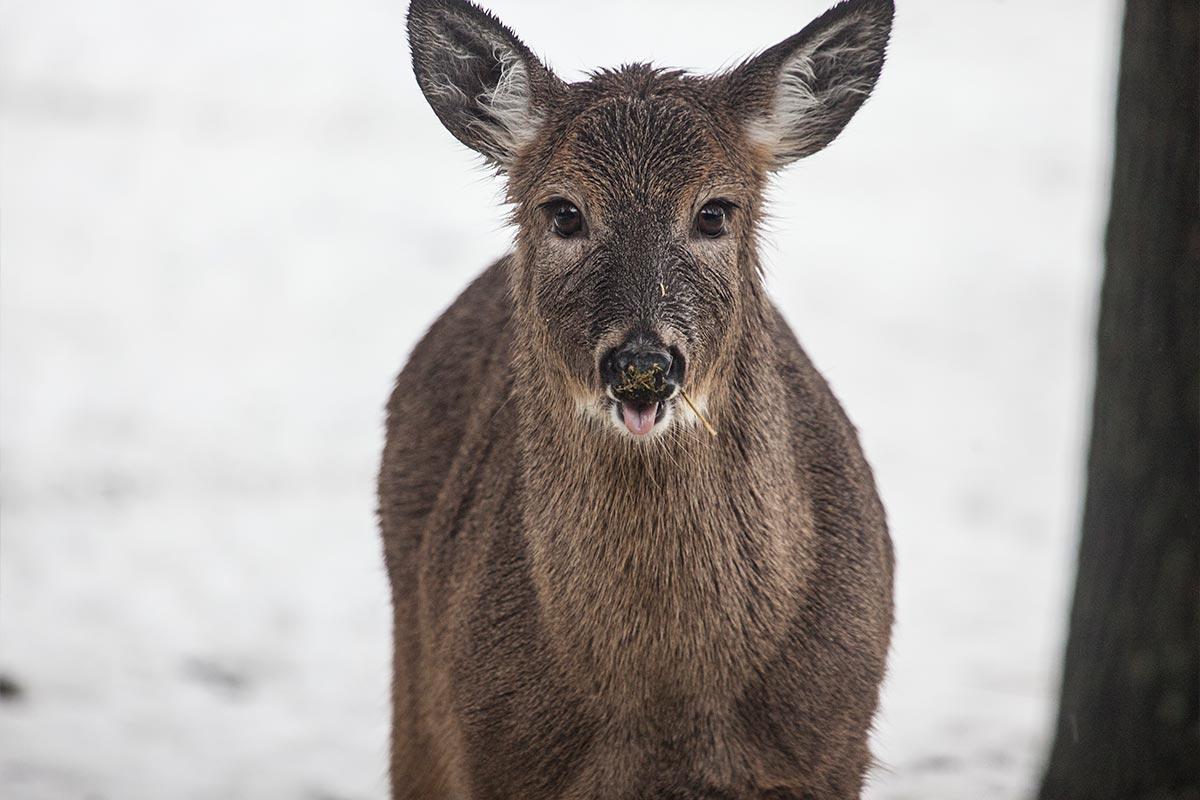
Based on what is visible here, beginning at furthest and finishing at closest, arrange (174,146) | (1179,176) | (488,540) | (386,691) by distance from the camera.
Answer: (174,146), (386,691), (1179,176), (488,540)

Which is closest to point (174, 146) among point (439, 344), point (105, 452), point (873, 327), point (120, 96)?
point (120, 96)

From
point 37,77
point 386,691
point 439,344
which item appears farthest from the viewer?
point 37,77

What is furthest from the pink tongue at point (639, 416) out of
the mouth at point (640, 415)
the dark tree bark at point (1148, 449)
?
the dark tree bark at point (1148, 449)

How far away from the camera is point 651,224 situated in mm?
4418

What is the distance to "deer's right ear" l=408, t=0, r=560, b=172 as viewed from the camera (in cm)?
488

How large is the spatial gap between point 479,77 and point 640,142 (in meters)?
0.76

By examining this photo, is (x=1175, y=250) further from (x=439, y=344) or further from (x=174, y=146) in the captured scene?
(x=174, y=146)

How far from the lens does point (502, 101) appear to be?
5.01 m

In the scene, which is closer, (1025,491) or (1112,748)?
(1112,748)

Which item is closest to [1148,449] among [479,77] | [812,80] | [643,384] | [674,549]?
[812,80]

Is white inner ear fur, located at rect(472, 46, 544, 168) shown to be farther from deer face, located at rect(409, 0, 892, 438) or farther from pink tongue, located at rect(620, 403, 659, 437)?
pink tongue, located at rect(620, 403, 659, 437)

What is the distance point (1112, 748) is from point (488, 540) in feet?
8.07

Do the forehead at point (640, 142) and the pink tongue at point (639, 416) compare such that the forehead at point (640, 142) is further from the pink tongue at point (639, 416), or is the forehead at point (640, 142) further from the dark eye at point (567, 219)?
the pink tongue at point (639, 416)

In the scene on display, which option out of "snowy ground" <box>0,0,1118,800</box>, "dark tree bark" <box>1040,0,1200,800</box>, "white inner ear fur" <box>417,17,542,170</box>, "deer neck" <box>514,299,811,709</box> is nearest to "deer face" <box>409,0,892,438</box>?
"white inner ear fur" <box>417,17,542,170</box>
